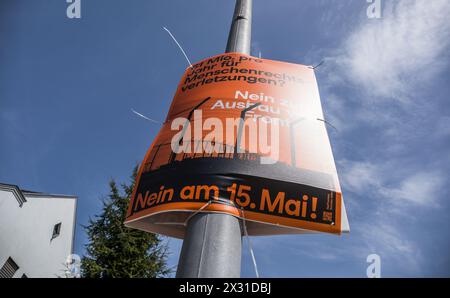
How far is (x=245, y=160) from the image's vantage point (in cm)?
452

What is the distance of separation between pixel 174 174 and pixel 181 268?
1.26 meters

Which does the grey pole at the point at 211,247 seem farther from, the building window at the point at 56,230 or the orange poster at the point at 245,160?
the building window at the point at 56,230

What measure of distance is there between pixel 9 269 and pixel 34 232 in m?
1.97

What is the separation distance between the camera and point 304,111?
5445 mm

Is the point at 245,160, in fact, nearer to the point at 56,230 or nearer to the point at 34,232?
the point at 34,232

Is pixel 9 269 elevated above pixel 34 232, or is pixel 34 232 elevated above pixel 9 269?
pixel 34 232

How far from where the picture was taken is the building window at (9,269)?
13.8 m

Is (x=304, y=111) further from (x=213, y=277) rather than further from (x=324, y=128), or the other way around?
(x=213, y=277)

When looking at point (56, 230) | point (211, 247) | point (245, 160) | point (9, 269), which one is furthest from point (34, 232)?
point (211, 247)

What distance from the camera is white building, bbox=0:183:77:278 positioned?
1406cm

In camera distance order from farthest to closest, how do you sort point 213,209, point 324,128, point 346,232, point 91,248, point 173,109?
point 91,248
point 173,109
point 324,128
point 346,232
point 213,209
